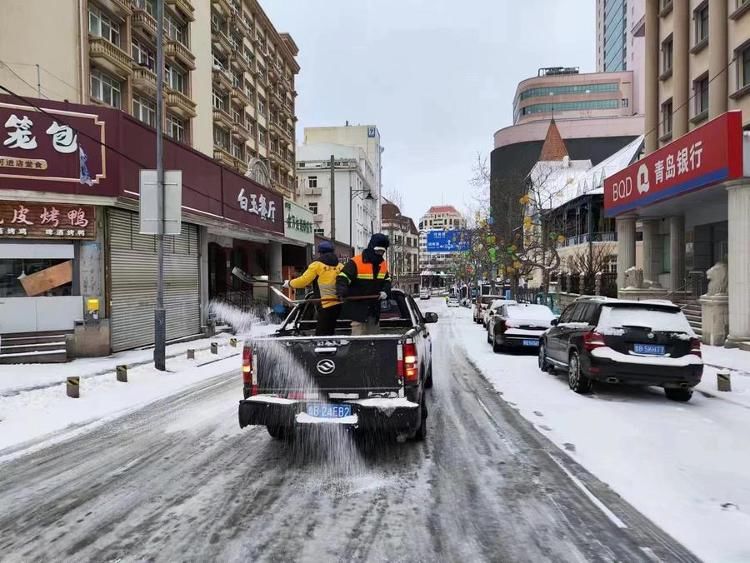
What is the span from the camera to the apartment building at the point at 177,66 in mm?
19172

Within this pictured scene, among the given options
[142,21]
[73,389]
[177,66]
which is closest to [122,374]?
[73,389]

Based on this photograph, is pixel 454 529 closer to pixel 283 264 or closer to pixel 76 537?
pixel 76 537

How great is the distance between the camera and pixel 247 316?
24.4 meters

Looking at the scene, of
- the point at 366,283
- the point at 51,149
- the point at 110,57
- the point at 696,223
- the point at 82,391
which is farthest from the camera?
the point at 696,223

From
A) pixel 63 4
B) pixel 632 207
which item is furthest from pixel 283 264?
pixel 632 207

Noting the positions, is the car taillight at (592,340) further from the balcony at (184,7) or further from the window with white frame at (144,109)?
the balcony at (184,7)

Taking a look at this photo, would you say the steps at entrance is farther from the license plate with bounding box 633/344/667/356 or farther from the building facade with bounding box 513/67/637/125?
the building facade with bounding box 513/67/637/125

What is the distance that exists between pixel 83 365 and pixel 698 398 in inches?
482

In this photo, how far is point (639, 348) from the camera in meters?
Result: 8.16

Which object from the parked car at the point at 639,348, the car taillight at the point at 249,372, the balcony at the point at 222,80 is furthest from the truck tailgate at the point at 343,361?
the balcony at the point at 222,80

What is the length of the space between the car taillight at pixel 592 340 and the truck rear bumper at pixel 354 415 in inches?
167

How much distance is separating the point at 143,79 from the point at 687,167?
20751 mm

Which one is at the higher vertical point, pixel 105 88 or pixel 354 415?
pixel 105 88

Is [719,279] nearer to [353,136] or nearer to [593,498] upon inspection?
[593,498]
